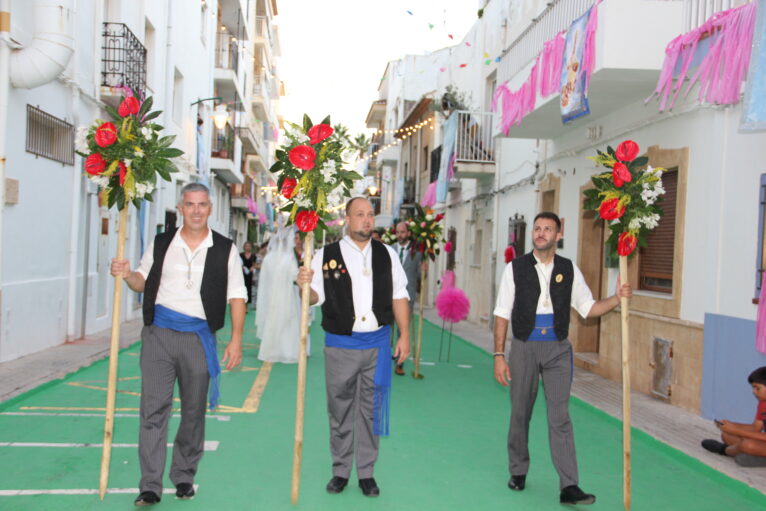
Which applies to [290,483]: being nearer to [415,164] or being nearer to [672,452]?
[672,452]

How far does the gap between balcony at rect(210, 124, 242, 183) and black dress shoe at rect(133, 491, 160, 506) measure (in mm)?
24844

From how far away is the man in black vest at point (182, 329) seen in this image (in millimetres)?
4941

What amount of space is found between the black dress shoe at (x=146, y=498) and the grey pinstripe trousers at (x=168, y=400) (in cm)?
2

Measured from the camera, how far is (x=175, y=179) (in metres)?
21.1

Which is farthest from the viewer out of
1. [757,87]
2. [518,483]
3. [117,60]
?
[117,60]

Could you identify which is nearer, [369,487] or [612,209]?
[369,487]

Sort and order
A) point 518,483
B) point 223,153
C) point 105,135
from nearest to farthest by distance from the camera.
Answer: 1. point 105,135
2. point 518,483
3. point 223,153

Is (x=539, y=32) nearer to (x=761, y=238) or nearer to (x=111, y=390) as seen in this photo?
(x=761, y=238)

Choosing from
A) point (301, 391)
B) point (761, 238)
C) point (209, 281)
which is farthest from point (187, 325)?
point (761, 238)

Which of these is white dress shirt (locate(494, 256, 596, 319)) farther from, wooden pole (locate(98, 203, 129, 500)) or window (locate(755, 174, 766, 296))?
window (locate(755, 174, 766, 296))

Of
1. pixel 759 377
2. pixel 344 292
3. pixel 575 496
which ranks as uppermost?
pixel 344 292

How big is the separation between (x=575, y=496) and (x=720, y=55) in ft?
16.1

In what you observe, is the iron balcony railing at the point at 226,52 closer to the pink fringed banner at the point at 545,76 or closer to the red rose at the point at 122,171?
the pink fringed banner at the point at 545,76

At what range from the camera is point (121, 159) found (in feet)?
17.3
